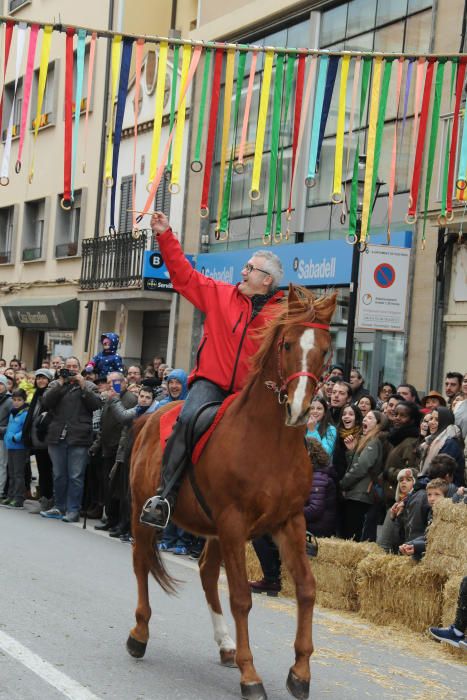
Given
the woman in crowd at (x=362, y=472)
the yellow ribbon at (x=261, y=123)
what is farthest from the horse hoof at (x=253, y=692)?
the woman in crowd at (x=362, y=472)

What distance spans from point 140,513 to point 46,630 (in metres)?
1.05

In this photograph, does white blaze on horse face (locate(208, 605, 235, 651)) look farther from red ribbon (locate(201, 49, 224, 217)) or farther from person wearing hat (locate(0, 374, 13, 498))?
person wearing hat (locate(0, 374, 13, 498))

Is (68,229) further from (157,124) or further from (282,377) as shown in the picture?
(282,377)

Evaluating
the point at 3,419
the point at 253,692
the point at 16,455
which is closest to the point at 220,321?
the point at 253,692

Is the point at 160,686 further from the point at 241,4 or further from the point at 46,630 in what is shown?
the point at 241,4

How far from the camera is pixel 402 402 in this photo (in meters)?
13.0

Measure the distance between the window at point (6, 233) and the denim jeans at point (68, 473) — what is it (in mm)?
22749

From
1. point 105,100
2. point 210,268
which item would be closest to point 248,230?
point 210,268

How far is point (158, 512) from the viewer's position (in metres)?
7.43

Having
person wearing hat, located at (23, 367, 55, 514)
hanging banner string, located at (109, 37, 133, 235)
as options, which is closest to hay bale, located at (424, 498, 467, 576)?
hanging banner string, located at (109, 37, 133, 235)

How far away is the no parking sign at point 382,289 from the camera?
16.2 m

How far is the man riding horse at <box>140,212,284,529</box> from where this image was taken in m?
7.42

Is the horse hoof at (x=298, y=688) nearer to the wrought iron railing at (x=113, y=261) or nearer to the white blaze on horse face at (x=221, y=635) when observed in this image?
the white blaze on horse face at (x=221, y=635)

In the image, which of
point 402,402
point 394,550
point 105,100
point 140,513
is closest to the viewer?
point 140,513
